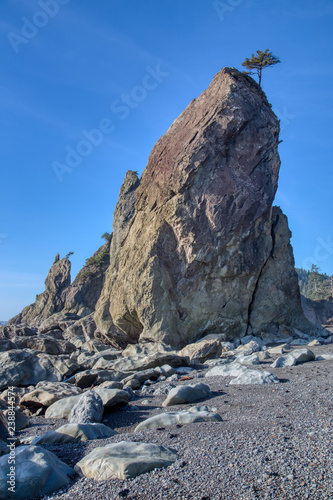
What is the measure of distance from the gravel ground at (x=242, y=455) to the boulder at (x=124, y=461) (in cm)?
7

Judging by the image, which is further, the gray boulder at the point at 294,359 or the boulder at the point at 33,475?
the gray boulder at the point at 294,359

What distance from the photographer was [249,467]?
3.09 m

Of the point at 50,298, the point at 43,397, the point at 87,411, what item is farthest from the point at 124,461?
the point at 50,298

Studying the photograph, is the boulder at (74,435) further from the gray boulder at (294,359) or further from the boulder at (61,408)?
Answer: the gray boulder at (294,359)

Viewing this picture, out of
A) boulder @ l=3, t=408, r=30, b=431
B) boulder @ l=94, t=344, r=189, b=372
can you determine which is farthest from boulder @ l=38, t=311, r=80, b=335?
boulder @ l=3, t=408, r=30, b=431

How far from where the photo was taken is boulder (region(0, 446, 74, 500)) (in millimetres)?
3025

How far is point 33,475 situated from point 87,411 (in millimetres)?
2669

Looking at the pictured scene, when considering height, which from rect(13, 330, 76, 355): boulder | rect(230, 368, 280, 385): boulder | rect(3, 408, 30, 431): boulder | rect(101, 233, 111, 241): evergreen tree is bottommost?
rect(3, 408, 30, 431): boulder

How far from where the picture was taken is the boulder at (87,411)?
5.70 meters

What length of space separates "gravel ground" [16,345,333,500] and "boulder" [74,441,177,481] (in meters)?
0.07

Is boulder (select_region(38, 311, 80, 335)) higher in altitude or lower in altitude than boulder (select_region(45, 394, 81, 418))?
higher

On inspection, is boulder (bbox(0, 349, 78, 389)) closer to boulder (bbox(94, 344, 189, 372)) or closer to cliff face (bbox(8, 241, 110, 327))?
boulder (bbox(94, 344, 189, 372))

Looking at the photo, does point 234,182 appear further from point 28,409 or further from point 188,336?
point 28,409

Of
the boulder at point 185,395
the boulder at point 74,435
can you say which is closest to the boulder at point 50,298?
the boulder at point 185,395
